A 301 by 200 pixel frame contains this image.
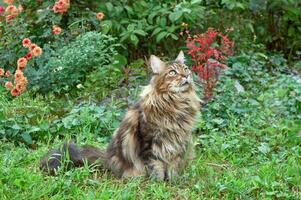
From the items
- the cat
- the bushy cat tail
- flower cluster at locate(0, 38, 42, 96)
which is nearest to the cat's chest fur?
the cat

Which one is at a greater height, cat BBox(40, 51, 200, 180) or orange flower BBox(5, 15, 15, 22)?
orange flower BBox(5, 15, 15, 22)

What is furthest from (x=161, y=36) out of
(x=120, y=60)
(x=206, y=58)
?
(x=206, y=58)

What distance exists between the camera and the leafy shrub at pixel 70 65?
22.9 ft

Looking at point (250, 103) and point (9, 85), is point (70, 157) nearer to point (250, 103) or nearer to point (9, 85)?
point (9, 85)

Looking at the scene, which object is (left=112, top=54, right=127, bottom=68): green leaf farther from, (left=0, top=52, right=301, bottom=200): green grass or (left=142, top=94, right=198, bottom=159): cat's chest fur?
(left=142, top=94, right=198, bottom=159): cat's chest fur

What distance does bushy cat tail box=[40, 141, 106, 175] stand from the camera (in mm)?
4859

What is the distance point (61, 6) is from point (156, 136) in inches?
116

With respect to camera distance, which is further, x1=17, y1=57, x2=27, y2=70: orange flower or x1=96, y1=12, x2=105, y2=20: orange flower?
x1=96, y1=12, x2=105, y2=20: orange flower

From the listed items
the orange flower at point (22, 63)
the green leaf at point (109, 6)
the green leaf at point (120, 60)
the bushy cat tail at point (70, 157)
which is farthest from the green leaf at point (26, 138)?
the green leaf at point (109, 6)

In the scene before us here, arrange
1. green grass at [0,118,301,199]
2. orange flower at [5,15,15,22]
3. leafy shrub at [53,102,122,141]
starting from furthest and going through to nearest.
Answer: orange flower at [5,15,15,22] < leafy shrub at [53,102,122,141] < green grass at [0,118,301,199]

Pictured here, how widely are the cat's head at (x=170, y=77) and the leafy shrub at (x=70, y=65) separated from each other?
2.16 m

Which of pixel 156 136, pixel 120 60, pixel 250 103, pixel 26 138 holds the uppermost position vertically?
pixel 156 136

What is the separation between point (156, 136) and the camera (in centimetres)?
479

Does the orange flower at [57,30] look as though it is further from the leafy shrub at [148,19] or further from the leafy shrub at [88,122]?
the leafy shrub at [88,122]
